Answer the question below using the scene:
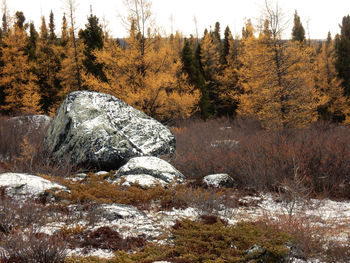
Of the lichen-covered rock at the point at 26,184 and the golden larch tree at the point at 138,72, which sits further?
the golden larch tree at the point at 138,72

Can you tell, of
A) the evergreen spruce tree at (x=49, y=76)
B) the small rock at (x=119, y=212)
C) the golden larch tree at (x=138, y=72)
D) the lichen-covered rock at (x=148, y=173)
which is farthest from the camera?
the evergreen spruce tree at (x=49, y=76)

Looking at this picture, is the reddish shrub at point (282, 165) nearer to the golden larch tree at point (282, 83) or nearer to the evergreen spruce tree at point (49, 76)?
the golden larch tree at point (282, 83)

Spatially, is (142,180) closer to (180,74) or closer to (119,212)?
(119,212)

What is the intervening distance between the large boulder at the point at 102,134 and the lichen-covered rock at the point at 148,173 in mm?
1105

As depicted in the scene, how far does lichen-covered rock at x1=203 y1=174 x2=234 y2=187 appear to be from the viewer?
656 cm

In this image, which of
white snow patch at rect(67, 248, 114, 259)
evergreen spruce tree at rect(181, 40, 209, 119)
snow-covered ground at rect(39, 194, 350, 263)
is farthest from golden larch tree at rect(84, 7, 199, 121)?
evergreen spruce tree at rect(181, 40, 209, 119)

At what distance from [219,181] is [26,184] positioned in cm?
377

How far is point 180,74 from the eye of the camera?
27.9 meters

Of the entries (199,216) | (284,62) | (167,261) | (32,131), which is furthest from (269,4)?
(167,261)

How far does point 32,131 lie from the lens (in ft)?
32.6

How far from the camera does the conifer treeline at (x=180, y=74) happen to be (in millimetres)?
15281

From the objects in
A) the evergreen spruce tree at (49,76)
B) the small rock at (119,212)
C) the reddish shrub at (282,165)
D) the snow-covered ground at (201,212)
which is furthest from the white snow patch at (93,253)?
the evergreen spruce tree at (49,76)

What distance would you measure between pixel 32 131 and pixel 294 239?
9049 millimetres

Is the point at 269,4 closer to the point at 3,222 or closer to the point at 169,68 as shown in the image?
the point at 169,68
